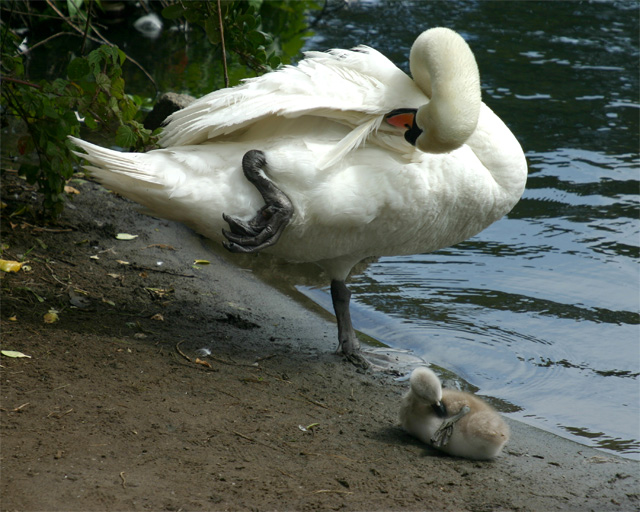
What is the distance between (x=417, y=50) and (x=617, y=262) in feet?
11.0

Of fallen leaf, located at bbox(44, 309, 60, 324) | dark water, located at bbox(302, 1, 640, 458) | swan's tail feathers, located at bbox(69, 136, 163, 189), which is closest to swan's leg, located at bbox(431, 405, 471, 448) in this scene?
dark water, located at bbox(302, 1, 640, 458)

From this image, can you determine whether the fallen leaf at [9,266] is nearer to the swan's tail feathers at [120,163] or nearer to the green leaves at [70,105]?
the green leaves at [70,105]

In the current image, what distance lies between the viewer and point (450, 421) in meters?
3.65

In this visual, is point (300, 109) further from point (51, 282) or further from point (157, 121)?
point (157, 121)

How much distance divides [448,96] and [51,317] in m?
2.39

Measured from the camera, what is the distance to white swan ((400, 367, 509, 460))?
11.6 ft

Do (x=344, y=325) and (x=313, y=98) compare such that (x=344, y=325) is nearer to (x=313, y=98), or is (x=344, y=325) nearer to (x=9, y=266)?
(x=313, y=98)

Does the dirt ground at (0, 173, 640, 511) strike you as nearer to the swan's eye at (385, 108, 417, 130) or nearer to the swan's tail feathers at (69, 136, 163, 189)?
the swan's tail feathers at (69, 136, 163, 189)

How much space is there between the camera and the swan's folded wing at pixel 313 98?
388 centimetres

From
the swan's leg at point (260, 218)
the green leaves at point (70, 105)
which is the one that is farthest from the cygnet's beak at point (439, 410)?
the green leaves at point (70, 105)

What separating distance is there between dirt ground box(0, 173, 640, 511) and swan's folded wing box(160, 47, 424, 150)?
118cm

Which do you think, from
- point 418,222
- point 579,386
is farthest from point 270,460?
point 579,386

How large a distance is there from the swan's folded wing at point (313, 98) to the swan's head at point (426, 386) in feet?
3.92

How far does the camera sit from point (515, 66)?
37.1ft
